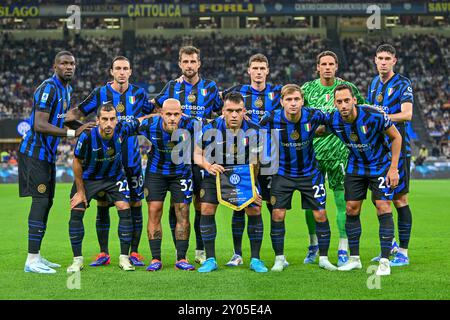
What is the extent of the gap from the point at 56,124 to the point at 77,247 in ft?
4.43

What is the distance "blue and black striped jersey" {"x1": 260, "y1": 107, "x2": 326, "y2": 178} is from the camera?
7.04m

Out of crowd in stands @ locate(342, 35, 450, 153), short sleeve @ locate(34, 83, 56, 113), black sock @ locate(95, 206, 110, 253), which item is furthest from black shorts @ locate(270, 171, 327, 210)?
crowd in stands @ locate(342, 35, 450, 153)

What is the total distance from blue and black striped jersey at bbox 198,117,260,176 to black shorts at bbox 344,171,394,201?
3.22ft

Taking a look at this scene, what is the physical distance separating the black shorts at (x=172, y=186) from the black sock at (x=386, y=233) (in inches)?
78.8

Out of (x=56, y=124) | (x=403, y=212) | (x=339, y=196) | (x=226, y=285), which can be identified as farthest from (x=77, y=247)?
(x=403, y=212)

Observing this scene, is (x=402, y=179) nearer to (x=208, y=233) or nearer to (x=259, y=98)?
(x=259, y=98)

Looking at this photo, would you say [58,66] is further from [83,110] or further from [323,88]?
[323,88]

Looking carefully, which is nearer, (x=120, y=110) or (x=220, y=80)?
(x=120, y=110)

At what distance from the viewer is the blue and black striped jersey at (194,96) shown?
766 cm

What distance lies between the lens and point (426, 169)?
26.5 metres

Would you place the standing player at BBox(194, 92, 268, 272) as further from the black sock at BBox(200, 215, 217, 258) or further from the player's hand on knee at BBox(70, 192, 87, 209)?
the player's hand on knee at BBox(70, 192, 87, 209)

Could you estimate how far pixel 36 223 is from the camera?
7.14 meters

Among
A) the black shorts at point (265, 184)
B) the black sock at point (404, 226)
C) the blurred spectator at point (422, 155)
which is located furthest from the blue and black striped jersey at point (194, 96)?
the blurred spectator at point (422, 155)

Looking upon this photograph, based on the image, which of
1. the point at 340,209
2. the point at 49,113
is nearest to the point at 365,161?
the point at 340,209
